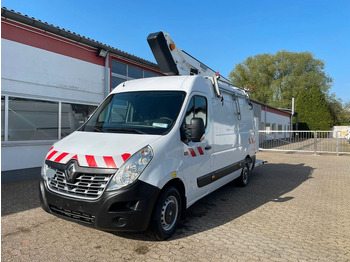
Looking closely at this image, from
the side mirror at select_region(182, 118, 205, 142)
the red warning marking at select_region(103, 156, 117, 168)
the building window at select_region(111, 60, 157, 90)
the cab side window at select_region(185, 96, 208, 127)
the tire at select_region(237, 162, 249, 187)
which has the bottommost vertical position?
the tire at select_region(237, 162, 249, 187)

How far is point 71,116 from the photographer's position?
8.12 meters

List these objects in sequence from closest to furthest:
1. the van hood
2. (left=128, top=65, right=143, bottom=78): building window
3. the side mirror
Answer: the van hood < the side mirror < (left=128, top=65, right=143, bottom=78): building window

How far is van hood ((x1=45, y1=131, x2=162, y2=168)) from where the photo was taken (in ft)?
10.3

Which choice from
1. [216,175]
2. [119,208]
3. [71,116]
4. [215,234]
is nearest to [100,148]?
[119,208]

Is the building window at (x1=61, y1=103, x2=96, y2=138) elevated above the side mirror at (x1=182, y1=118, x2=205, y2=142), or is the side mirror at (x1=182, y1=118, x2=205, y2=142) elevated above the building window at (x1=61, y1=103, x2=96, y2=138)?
the building window at (x1=61, y1=103, x2=96, y2=138)

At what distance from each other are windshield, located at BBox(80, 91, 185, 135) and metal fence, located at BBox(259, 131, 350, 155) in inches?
522

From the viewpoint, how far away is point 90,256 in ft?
10.2

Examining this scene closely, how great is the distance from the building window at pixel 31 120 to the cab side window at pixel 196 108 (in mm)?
5079

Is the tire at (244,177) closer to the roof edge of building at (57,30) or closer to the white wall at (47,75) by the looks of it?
the white wall at (47,75)

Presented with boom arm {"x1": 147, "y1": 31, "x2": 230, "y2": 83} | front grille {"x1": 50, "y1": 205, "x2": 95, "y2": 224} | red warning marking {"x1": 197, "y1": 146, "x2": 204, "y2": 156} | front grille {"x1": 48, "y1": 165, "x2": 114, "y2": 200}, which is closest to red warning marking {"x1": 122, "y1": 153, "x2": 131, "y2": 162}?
front grille {"x1": 48, "y1": 165, "x2": 114, "y2": 200}

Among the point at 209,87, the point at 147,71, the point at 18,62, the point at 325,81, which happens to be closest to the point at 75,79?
the point at 18,62

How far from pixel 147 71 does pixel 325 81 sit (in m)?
43.4

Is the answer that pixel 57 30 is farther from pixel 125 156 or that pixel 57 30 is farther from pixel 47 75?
pixel 125 156

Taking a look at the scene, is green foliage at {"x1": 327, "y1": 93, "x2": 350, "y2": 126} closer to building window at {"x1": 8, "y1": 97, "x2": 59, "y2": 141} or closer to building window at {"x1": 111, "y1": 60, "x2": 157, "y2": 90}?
building window at {"x1": 111, "y1": 60, "x2": 157, "y2": 90}
